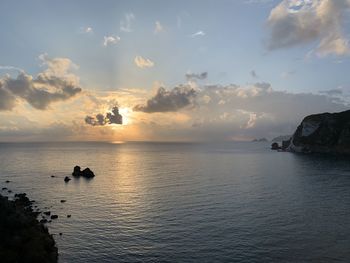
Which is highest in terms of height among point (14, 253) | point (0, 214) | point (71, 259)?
point (0, 214)

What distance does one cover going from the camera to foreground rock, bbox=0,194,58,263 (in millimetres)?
39769

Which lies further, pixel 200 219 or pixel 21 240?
pixel 200 219

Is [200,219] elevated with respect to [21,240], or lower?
lower

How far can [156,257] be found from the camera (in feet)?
149

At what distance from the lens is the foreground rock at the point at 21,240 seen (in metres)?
39.8

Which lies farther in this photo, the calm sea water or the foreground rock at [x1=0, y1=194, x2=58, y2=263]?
the calm sea water

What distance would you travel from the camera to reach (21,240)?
4322 centimetres

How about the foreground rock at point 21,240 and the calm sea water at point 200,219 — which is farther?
the calm sea water at point 200,219

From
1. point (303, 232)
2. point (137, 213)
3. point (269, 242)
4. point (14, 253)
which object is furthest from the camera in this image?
point (137, 213)

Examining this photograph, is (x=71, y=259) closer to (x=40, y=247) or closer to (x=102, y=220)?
(x=40, y=247)

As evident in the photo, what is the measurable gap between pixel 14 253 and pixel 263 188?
2907 inches

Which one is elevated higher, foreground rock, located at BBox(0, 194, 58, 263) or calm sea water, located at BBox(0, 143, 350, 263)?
foreground rock, located at BBox(0, 194, 58, 263)

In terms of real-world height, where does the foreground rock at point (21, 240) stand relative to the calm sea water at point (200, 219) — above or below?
above

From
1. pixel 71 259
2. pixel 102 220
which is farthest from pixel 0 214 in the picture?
pixel 102 220
